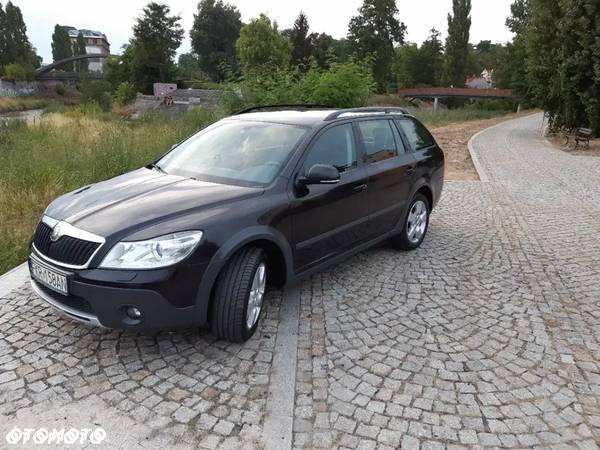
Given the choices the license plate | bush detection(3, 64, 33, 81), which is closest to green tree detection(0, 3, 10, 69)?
bush detection(3, 64, 33, 81)

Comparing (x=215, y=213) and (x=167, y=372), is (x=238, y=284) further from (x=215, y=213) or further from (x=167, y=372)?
(x=167, y=372)

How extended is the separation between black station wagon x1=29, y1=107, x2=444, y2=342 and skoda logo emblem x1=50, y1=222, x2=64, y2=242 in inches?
0.5

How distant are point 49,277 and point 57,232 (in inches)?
12.0

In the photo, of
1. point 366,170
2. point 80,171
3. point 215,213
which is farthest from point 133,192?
point 80,171

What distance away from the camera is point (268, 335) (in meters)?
3.56

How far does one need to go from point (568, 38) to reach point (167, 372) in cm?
2066

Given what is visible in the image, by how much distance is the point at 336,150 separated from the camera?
4.20 m

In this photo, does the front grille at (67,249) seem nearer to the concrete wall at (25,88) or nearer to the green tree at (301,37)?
the green tree at (301,37)

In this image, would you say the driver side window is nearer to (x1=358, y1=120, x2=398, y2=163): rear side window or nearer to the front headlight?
(x1=358, y1=120, x2=398, y2=163): rear side window

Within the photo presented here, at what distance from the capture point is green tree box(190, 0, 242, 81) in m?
77.1

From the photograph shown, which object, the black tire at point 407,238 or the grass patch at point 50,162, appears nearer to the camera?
the black tire at point 407,238

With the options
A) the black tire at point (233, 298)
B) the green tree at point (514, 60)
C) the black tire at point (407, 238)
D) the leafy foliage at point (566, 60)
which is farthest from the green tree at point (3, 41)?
the black tire at point (233, 298)

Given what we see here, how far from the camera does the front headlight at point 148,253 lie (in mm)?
2818

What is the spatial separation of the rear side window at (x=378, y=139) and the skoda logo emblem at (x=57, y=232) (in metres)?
2.81
